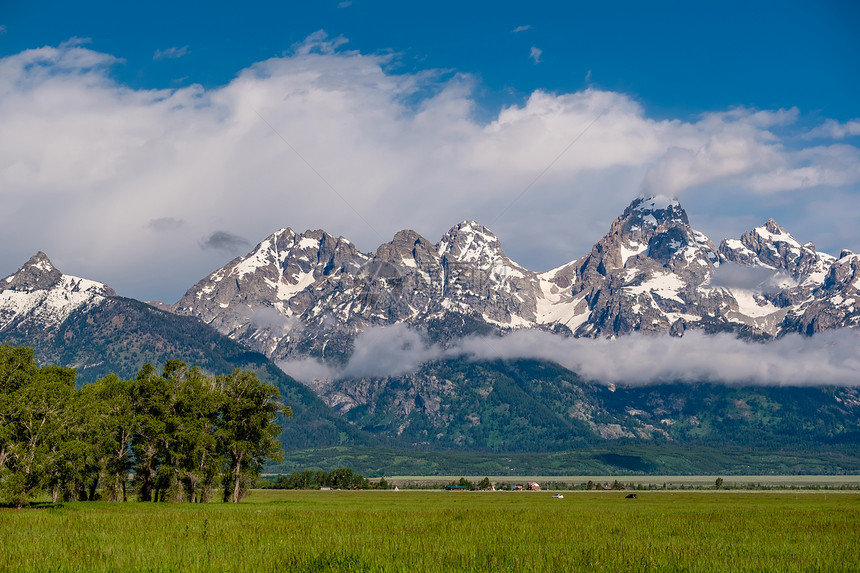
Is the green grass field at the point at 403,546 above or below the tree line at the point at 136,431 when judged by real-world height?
below

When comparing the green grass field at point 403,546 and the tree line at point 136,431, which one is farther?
the tree line at point 136,431

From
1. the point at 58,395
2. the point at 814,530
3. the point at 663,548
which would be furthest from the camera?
the point at 58,395

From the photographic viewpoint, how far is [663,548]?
44.7 meters

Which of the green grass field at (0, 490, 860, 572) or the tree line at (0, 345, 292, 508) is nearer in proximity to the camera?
the green grass field at (0, 490, 860, 572)

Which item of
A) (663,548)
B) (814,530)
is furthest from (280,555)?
(814,530)

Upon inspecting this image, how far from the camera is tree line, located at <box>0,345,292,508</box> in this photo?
278 feet

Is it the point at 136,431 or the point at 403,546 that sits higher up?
the point at 136,431

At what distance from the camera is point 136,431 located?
109 metres

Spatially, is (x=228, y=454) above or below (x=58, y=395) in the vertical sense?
below

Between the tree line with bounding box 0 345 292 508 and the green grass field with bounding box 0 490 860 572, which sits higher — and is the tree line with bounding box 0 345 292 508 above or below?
above

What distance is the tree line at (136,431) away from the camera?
84875mm

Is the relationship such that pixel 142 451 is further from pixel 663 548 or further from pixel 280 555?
pixel 663 548

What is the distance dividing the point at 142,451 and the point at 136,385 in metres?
9.64

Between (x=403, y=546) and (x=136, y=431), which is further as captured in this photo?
(x=136, y=431)
